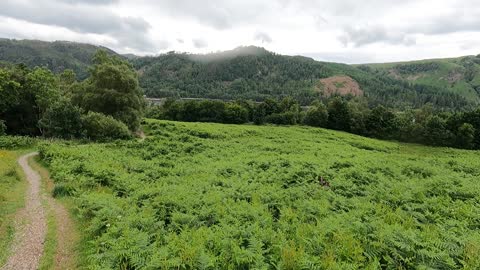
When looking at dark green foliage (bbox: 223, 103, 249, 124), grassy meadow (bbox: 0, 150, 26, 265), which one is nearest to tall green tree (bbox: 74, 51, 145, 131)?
grassy meadow (bbox: 0, 150, 26, 265)

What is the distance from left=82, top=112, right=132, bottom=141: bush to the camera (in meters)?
46.8

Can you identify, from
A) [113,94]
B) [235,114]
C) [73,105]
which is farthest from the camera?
[235,114]

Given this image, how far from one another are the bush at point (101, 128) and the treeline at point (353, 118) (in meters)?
53.4

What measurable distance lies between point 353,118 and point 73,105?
78335 mm

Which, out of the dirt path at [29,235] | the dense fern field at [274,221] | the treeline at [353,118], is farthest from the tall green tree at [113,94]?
the treeline at [353,118]

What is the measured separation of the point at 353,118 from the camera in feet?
305

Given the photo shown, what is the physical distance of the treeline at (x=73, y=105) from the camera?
45.3 meters

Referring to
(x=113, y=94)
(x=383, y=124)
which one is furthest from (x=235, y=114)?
(x=113, y=94)

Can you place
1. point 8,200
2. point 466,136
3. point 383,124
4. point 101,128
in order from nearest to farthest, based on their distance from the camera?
point 8,200
point 101,128
point 466,136
point 383,124

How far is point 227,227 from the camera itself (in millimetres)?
10734

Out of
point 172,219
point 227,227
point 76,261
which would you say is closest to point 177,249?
point 227,227

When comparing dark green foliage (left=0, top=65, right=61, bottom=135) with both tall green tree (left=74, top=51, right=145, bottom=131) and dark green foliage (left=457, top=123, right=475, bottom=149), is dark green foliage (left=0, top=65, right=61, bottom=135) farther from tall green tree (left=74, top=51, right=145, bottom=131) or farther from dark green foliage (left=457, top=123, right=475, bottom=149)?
dark green foliage (left=457, top=123, right=475, bottom=149)

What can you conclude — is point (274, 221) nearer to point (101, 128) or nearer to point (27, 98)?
point (101, 128)

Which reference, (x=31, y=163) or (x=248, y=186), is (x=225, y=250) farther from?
(x=31, y=163)
